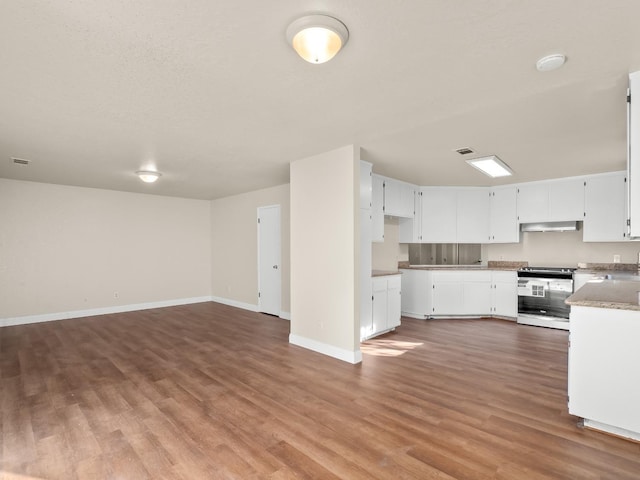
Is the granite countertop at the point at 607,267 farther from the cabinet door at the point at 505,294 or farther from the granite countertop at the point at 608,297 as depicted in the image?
the granite countertop at the point at 608,297

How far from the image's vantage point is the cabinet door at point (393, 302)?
4992 mm

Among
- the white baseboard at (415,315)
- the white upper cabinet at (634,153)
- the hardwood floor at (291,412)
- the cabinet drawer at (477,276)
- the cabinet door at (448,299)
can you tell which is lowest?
the white baseboard at (415,315)

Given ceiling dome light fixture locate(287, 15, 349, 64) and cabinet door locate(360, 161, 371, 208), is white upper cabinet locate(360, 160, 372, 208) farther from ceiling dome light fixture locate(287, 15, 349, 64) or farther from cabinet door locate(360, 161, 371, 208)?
ceiling dome light fixture locate(287, 15, 349, 64)

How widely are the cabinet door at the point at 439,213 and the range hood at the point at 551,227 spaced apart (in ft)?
3.95

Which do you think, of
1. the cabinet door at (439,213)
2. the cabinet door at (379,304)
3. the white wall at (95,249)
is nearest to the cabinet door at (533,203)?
the cabinet door at (439,213)

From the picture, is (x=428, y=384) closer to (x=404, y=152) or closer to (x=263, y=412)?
(x=263, y=412)

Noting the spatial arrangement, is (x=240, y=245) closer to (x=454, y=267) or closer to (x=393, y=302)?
(x=393, y=302)

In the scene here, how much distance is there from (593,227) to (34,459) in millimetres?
7132

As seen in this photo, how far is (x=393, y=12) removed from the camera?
1.63m

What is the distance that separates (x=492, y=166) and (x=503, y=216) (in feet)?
6.28

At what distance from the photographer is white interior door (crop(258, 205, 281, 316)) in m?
6.43

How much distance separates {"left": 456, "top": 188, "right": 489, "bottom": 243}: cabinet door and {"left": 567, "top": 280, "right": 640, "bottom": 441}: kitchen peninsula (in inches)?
147

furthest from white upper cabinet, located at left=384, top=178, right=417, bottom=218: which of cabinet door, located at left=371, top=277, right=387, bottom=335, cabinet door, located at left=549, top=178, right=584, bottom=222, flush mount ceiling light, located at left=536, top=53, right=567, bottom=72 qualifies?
flush mount ceiling light, located at left=536, top=53, right=567, bottom=72

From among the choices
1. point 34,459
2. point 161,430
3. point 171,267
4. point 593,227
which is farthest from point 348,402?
point 171,267
